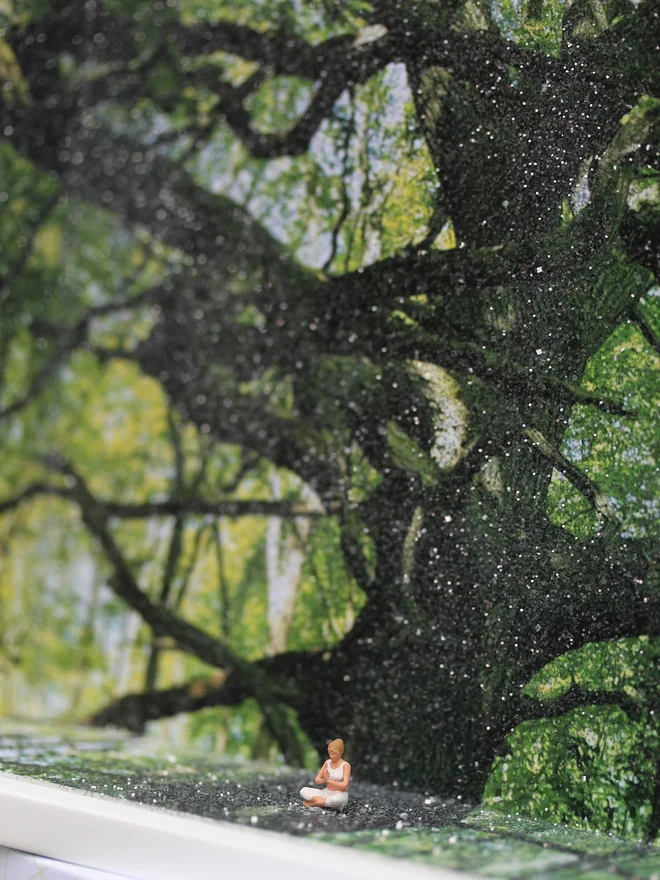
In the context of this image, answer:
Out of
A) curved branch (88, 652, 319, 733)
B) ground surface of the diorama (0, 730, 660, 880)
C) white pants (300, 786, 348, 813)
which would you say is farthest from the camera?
curved branch (88, 652, 319, 733)

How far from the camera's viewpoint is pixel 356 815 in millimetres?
844

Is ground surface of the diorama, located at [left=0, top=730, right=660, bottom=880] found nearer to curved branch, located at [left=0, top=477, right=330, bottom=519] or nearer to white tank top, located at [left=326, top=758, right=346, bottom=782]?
white tank top, located at [left=326, top=758, right=346, bottom=782]

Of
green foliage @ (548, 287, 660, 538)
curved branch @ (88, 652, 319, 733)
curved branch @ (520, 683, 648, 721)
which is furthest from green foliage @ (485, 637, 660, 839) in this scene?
curved branch @ (88, 652, 319, 733)

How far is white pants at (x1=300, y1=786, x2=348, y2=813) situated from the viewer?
0.85 metres

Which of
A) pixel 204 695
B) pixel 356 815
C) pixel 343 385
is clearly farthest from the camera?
pixel 204 695

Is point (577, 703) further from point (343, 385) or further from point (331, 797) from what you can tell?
point (343, 385)

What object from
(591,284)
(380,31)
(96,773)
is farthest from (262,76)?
(96,773)

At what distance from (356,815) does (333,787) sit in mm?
34

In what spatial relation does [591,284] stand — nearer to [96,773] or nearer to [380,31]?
[380,31]

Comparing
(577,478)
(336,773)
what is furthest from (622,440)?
(336,773)

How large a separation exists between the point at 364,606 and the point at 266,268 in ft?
1.52

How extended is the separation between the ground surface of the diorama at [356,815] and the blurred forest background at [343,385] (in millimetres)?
64

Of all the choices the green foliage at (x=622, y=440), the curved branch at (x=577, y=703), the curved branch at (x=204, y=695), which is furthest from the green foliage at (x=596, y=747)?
the curved branch at (x=204, y=695)

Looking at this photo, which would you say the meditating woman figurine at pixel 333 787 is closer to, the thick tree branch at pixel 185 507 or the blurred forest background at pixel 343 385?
the blurred forest background at pixel 343 385
